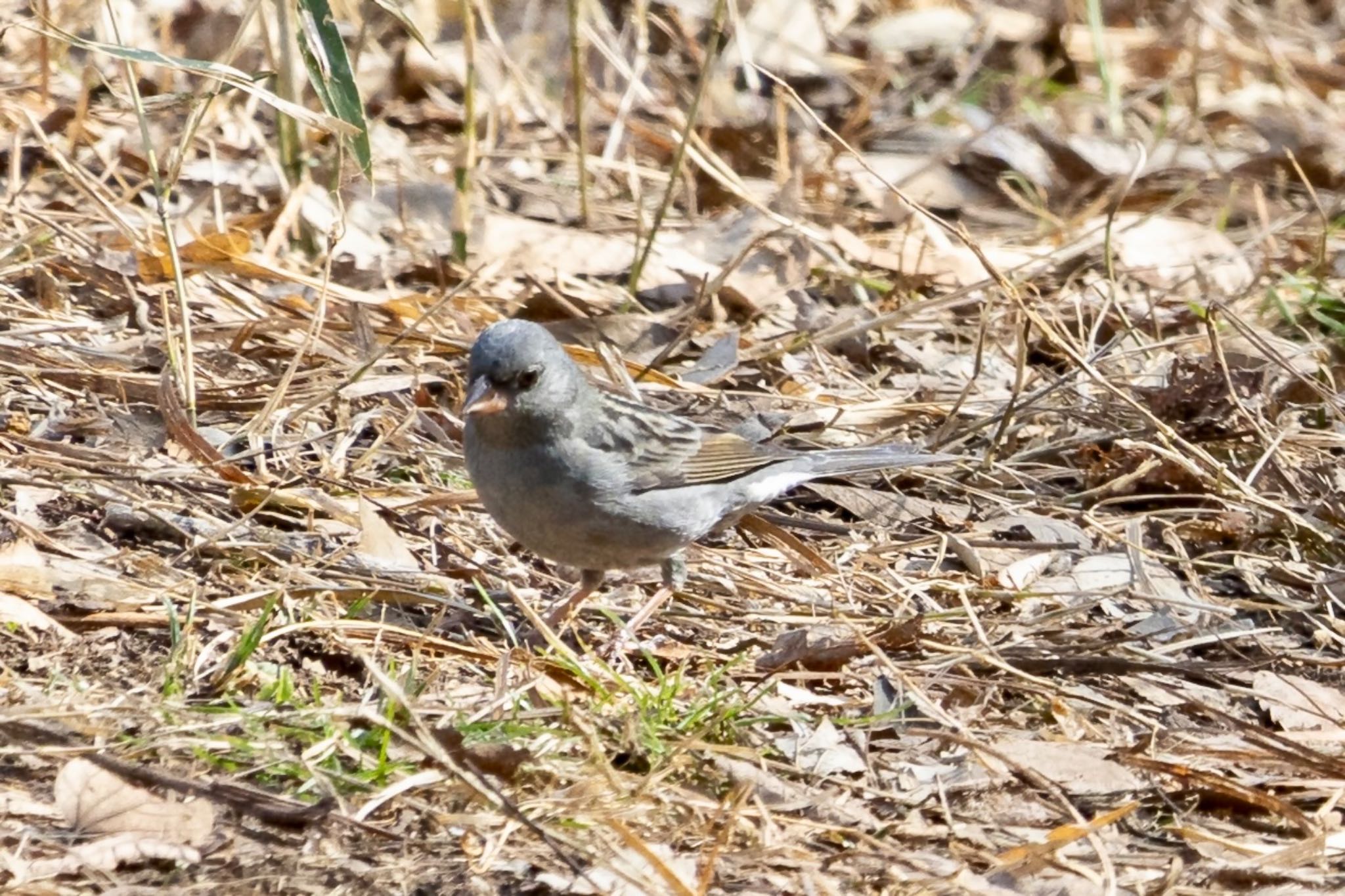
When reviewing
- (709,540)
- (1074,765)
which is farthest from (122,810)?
(709,540)

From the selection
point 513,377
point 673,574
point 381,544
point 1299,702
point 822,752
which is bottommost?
point 1299,702

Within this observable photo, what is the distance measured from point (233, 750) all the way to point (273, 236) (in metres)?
3.38

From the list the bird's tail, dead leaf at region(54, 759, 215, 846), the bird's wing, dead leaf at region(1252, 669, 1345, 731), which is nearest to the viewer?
dead leaf at region(54, 759, 215, 846)

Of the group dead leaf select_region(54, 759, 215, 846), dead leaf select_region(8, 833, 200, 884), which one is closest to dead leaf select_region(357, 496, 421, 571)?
dead leaf select_region(54, 759, 215, 846)

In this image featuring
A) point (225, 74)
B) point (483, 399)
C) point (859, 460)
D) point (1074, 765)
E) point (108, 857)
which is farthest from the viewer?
point (859, 460)

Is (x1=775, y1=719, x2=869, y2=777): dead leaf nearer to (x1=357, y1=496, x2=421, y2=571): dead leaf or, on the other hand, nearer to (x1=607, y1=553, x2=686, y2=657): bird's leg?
(x1=607, y1=553, x2=686, y2=657): bird's leg

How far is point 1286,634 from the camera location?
16.5 ft

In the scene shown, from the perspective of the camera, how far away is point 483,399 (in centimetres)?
473

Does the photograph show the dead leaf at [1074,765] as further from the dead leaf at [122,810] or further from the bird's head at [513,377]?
the dead leaf at [122,810]

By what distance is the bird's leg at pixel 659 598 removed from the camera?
15.3 feet

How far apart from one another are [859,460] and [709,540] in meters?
0.60

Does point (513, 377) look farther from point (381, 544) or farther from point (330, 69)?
point (330, 69)

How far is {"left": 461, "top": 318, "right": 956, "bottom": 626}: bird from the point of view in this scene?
4797mm

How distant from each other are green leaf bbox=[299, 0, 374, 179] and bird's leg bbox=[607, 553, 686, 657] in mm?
1429
